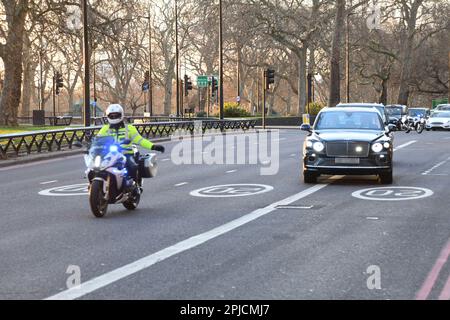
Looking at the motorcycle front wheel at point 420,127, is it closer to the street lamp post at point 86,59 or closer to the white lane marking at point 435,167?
the street lamp post at point 86,59

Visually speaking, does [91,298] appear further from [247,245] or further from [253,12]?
[253,12]

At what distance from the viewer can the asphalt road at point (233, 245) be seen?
6.88 meters

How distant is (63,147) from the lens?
2936 cm

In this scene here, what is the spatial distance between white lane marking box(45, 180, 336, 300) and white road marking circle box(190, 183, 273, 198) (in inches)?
70.1

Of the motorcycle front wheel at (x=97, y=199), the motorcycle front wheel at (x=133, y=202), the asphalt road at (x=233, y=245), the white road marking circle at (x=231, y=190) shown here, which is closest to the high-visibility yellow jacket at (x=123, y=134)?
the motorcycle front wheel at (x=133, y=202)

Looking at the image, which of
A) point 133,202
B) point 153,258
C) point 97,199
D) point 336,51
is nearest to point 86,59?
point 133,202

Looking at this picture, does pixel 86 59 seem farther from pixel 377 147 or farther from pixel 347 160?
pixel 377 147

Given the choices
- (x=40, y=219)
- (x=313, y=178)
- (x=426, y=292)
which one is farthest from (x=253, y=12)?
(x=426, y=292)

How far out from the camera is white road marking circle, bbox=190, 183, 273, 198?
1425cm

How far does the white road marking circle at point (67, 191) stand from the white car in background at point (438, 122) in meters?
34.8

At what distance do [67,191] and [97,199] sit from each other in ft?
14.2

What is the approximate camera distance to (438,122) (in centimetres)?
4747

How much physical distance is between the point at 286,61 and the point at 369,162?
71.4 meters

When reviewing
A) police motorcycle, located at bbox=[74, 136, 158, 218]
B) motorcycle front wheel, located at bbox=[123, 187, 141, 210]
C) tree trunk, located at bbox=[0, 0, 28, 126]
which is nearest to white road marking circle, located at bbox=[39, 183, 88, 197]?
motorcycle front wheel, located at bbox=[123, 187, 141, 210]
